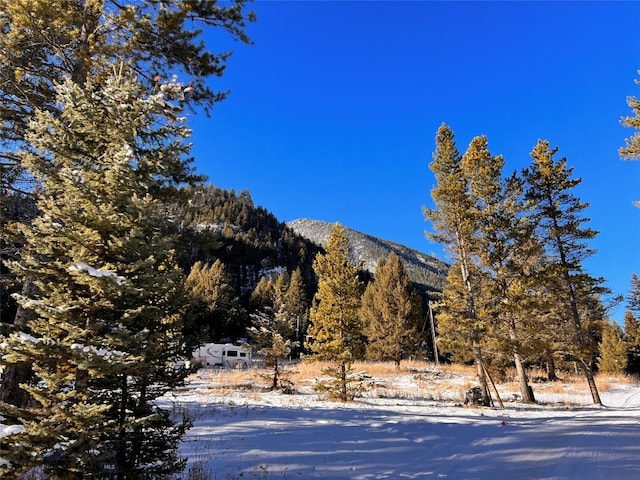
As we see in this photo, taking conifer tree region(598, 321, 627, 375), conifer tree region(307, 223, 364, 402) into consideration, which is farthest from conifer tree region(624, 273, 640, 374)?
conifer tree region(307, 223, 364, 402)

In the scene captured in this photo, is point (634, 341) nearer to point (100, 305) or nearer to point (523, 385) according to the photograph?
point (523, 385)

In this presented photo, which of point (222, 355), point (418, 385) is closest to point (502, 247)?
point (418, 385)

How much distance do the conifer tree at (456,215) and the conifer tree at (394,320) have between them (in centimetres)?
1930

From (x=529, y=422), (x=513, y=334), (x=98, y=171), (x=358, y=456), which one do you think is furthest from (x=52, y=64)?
(x=513, y=334)

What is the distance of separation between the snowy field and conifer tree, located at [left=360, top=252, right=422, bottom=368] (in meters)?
23.8

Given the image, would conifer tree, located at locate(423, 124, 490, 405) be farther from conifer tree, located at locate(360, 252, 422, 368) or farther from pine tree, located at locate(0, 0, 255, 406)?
conifer tree, located at locate(360, 252, 422, 368)

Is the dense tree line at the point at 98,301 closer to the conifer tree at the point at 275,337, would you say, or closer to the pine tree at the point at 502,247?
the conifer tree at the point at 275,337

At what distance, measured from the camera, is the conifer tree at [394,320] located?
37.8 metres

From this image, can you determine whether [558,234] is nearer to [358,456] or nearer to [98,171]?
[358,456]

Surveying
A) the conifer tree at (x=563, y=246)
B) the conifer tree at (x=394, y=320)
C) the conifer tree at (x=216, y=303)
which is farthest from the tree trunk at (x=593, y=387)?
the conifer tree at (x=216, y=303)

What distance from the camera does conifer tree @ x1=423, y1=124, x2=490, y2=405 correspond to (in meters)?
18.2

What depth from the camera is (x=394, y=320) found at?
38.6 metres

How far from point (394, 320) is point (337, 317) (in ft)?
73.0

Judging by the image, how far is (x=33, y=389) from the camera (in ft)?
15.3
